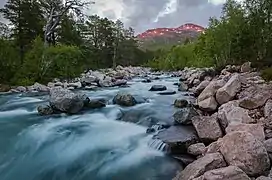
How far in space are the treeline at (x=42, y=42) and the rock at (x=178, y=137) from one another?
16.3 m

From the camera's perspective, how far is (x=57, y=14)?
30500mm

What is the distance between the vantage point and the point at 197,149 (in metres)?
8.06

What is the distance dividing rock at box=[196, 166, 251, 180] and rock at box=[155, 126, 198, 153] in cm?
264

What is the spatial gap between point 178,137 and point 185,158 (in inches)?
39.5

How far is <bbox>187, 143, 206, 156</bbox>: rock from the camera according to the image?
7.96 metres

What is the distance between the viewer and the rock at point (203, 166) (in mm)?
6256

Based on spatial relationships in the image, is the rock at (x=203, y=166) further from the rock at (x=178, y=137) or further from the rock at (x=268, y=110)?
the rock at (x=268, y=110)

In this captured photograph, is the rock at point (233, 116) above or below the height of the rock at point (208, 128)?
above

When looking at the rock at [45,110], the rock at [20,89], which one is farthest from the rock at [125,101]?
the rock at [20,89]

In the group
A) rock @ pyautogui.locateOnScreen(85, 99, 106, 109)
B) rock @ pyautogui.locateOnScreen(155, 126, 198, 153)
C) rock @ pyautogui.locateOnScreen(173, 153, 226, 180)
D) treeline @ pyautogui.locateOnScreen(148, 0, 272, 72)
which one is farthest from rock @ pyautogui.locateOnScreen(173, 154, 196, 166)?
treeline @ pyautogui.locateOnScreen(148, 0, 272, 72)

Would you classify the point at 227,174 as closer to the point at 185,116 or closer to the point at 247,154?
the point at 247,154

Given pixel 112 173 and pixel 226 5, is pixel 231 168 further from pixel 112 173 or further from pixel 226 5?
pixel 226 5

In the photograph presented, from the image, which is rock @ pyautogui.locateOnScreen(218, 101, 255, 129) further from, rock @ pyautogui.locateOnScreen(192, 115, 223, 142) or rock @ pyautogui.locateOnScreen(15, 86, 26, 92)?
rock @ pyautogui.locateOnScreen(15, 86, 26, 92)

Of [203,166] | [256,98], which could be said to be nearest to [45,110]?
[256,98]
